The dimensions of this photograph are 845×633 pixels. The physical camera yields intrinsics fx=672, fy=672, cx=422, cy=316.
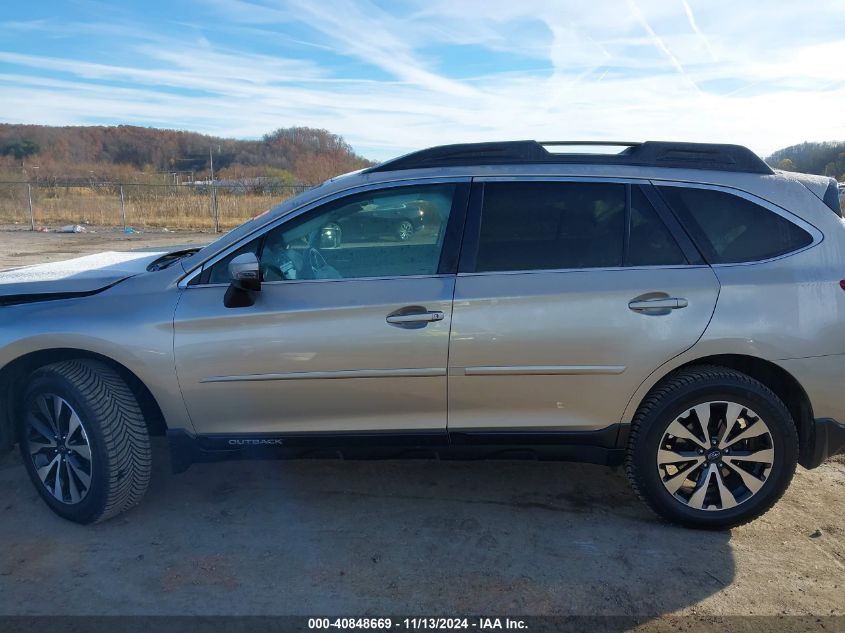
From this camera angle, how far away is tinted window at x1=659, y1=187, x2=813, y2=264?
3.29 m

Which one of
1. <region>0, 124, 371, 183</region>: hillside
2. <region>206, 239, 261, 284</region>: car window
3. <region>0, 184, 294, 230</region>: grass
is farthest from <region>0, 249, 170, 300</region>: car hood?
<region>0, 124, 371, 183</region>: hillside

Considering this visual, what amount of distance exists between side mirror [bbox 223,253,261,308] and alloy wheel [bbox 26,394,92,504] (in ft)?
3.30

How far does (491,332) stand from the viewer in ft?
10.5

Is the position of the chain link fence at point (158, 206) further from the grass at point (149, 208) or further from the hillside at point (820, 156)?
the hillside at point (820, 156)

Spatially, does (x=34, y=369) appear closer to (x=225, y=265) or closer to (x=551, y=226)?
(x=225, y=265)

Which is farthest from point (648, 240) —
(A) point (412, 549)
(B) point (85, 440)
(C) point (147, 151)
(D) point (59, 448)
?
(C) point (147, 151)

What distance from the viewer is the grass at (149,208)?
24391 mm

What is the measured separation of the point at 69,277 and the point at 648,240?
302cm

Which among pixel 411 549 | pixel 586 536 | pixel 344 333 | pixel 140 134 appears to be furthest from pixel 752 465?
pixel 140 134

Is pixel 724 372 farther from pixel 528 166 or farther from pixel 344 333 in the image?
pixel 344 333

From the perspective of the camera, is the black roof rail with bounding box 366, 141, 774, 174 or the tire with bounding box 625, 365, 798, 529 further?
the black roof rail with bounding box 366, 141, 774, 174

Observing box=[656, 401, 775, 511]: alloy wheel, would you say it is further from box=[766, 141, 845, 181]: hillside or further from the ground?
box=[766, 141, 845, 181]: hillside

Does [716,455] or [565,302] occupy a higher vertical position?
[565,302]

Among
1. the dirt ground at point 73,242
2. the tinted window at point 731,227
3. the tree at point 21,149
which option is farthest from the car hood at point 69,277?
the tree at point 21,149
